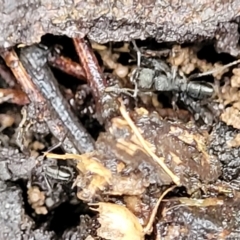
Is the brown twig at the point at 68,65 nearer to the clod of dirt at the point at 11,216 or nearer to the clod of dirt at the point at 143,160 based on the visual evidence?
the clod of dirt at the point at 143,160

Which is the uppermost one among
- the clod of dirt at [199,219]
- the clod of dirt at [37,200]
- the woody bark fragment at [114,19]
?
the woody bark fragment at [114,19]

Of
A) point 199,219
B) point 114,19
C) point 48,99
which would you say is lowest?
point 199,219

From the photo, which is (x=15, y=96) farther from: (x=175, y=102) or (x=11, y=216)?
(x=175, y=102)

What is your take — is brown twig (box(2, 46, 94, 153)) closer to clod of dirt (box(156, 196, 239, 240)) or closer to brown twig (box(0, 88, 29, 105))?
brown twig (box(0, 88, 29, 105))

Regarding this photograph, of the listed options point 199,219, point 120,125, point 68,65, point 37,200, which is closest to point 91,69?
point 68,65

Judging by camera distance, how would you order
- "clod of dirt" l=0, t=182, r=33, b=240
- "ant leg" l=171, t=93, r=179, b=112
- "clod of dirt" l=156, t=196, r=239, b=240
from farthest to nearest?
"ant leg" l=171, t=93, r=179, b=112
"clod of dirt" l=0, t=182, r=33, b=240
"clod of dirt" l=156, t=196, r=239, b=240

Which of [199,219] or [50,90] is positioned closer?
[199,219]

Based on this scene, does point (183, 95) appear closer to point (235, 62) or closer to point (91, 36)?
point (235, 62)

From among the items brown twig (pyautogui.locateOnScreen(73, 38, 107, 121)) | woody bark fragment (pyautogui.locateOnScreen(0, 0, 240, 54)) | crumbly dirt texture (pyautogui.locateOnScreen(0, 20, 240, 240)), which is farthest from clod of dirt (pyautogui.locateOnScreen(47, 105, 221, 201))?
woody bark fragment (pyautogui.locateOnScreen(0, 0, 240, 54))

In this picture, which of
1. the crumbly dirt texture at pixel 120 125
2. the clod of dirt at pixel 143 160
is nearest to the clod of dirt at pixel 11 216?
the crumbly dirt texture at pixel 120 125
